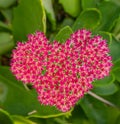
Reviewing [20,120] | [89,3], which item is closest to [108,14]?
[89,3]

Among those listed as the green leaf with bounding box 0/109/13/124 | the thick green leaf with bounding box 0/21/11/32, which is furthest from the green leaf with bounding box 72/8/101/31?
the green leaf with bounding box 0/109/13/124

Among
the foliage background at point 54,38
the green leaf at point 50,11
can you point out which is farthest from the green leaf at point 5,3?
the green leaf at point 50,11

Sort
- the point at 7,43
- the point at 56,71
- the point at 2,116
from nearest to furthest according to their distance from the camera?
the point at 56,71, the point at 2,116, the point at 7,43

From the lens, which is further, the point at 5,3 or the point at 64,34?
the point at 5,3

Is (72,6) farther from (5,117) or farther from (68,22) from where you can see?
(5,117)

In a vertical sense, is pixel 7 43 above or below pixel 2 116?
above

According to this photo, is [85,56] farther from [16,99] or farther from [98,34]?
[16,99]

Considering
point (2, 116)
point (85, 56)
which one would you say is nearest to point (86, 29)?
point (85, 56)
